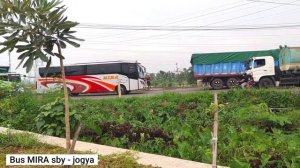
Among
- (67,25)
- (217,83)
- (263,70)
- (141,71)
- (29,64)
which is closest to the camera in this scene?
(29,64)

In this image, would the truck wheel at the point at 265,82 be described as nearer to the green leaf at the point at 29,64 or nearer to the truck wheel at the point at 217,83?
the truck wheel at the point at 217,83

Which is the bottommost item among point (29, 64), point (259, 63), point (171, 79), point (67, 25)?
point (29, 64)

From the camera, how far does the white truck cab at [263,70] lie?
2716 cm

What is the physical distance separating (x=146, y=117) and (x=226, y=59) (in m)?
21.0

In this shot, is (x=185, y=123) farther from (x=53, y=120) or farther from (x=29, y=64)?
(x=29, y=64)

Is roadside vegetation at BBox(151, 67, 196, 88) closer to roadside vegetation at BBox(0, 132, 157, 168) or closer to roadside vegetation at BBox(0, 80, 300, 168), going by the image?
roadside vegetation at BBox(0, 80, 300, 168)

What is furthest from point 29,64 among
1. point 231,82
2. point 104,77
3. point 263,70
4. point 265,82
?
point 104,77

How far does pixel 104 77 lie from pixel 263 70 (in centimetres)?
1117

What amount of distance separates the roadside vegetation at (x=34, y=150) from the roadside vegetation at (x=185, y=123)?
3.78ft

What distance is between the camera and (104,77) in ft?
101

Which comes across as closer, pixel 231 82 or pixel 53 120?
pixel 53 120

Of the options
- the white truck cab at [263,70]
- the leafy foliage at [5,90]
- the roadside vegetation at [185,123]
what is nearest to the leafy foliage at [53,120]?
the roadside vegetation at [185,123]
